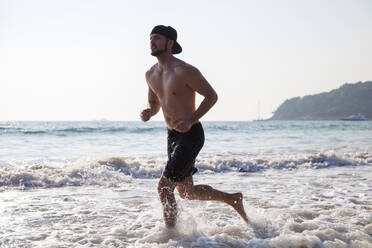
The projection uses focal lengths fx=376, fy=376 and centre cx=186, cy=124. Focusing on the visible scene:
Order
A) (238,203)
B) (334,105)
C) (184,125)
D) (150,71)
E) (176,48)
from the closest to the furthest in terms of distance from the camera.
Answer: (184,125) < (176,48) < (150,71) < (238,203) < (334,105)

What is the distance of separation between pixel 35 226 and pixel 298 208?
322cm

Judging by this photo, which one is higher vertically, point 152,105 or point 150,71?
point 150,71

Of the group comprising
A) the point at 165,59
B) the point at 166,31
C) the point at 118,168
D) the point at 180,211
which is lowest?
the point at 118,168

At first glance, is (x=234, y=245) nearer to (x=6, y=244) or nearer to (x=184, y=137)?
(x=184, y=137)

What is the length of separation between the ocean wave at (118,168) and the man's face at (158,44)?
398 centimetres

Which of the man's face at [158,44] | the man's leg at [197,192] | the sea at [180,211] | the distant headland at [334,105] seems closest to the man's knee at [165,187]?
the man's leg at [197,192]

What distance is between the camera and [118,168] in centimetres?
904

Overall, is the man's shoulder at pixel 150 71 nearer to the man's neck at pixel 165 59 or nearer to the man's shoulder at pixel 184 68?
the man's neck at pixel 165 59

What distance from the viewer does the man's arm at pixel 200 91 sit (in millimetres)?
3334

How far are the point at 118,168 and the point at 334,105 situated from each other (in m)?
123

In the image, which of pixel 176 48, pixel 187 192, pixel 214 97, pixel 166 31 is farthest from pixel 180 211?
pixel 166 31

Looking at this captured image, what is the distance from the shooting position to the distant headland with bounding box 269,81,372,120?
371 feet

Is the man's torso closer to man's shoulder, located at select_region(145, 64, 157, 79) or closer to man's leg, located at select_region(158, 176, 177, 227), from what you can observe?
man's shoulder, located at select_region(145, 64, 157, 79)

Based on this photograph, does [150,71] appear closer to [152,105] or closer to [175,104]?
[152,105]
